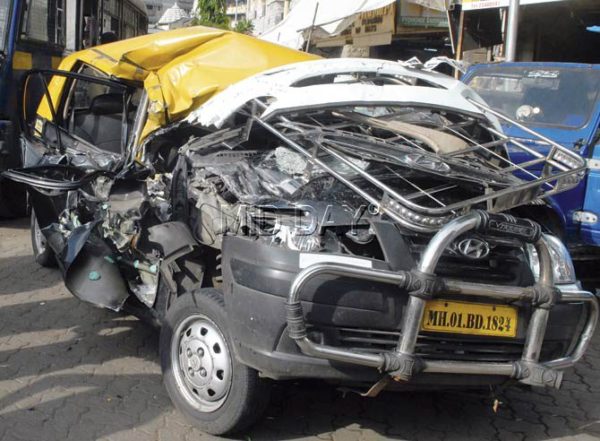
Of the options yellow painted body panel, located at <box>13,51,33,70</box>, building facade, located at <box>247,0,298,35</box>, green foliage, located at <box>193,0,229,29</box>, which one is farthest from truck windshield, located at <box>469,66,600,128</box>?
green foliage, located at <box>193,0,229,29</box>

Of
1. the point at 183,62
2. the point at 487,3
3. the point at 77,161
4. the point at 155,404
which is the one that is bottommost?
the point at 155,404

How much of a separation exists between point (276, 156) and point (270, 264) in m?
1.12

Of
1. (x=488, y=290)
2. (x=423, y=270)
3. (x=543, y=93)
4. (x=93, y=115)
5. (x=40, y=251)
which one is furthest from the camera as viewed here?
(x=543, y=93)

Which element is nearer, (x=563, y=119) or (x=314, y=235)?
(x=314, y=235)

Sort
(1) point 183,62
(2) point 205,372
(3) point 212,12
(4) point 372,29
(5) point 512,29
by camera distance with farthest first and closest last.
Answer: (3) point 212,12 → (4) point 372,29 → (5) point 512,29 → (1) point 183,62 → (2) point 205,372

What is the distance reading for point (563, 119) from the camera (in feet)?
19.9

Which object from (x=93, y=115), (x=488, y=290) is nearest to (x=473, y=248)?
(x=488, y=290)

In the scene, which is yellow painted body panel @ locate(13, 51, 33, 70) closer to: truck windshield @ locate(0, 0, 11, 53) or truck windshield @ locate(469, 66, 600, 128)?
truck windshield @ locate(0, 0, 11, 53)

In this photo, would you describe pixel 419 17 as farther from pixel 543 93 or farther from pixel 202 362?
pixel 202 362

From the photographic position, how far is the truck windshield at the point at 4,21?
7621mm

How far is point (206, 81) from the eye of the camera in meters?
4.71

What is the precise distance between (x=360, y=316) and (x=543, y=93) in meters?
4.19

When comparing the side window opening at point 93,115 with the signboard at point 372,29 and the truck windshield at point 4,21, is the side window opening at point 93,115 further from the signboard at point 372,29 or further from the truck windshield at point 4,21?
the signboard at point 372,29

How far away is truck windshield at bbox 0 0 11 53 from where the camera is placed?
25.0ft
